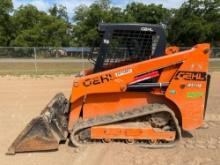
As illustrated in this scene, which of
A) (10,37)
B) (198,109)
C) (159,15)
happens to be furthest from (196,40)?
(198,109)

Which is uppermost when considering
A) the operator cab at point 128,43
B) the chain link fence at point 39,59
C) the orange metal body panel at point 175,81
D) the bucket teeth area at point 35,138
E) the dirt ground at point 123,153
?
the operator cab at point 128,43

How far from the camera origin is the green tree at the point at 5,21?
53750 mm

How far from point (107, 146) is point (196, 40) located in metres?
47.1

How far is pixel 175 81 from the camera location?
699 cm

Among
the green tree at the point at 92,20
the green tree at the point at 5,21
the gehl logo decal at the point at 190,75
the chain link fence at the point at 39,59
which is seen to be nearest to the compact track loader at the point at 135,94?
the gehl logo decal at the point at 190,75

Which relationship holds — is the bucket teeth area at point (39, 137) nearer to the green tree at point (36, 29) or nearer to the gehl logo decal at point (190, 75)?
the gehl logo decal at point (190, 75)

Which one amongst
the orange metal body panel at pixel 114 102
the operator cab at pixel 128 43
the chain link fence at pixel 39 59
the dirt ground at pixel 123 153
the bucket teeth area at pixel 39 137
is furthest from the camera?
the chain link fence at pixel 39 59

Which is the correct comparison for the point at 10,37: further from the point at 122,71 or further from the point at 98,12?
the point at 122,71

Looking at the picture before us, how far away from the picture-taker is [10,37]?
179ft

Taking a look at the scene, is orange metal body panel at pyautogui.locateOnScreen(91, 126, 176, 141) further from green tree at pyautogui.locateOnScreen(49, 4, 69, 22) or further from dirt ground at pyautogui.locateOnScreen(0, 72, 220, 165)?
green tree at pyautogui.locateOnScreen(49, 4, 69, 22)

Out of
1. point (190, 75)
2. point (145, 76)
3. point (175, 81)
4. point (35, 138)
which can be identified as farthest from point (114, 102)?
point (35, 138)

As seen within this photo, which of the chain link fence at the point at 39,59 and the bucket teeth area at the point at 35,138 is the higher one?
the bucket teeth area at the point at 35,138

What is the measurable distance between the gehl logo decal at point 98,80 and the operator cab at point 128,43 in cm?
37

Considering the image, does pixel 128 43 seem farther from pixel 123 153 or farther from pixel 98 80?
pixel 123 153
